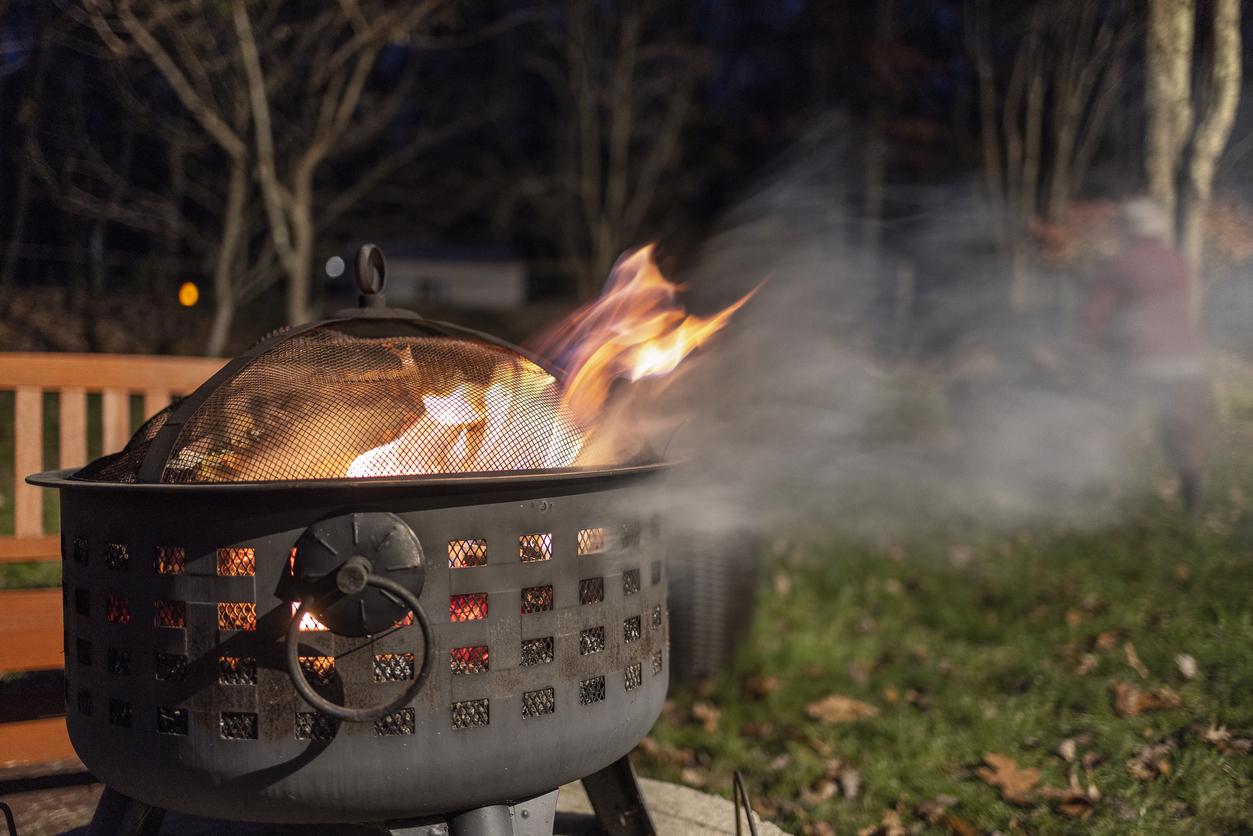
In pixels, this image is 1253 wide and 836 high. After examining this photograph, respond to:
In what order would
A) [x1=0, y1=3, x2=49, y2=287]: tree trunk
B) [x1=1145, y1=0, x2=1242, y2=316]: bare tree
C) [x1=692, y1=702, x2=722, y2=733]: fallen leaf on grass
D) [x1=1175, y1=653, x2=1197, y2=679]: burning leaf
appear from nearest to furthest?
[x1=1175, y1=653, x2=1197, y2=679]: burning leaf < [x1=692, y1=702, x2=722, y2=733]: fallen leaf on grass < [x1=1145, y1=0, x2=1242, y2=316]: bare tree < [x1=0, y1=3, x2=49, y2=287]: tree trunk

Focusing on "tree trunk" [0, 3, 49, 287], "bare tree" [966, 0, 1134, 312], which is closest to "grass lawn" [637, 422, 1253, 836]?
"tree trunk" [0, 3, 49, 287]

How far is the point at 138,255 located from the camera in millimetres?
11859

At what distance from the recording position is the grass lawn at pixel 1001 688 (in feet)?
9.67

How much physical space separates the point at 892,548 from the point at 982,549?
1.93ft

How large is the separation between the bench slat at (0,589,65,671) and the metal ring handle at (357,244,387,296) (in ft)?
4.33

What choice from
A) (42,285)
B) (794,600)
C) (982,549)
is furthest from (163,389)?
(982,549)

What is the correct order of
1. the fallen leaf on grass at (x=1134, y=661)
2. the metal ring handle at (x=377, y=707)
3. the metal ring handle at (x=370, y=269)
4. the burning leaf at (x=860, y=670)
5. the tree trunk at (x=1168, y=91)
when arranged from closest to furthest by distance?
the metal ring handle at (x=377, y=707)
the metal ring handle at (x=370, y=269)
the fallen leaf on grass at (x=1134, y=661)
the burning leaf at (x=860, y=670)
the tree trunk at (x=1168, y=91)

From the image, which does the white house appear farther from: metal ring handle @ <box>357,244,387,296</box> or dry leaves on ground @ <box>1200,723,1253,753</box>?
metal ring handle @ <box>357,244,387,296</box>

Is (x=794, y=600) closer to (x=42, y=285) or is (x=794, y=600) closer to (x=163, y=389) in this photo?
(x=163, y=389)

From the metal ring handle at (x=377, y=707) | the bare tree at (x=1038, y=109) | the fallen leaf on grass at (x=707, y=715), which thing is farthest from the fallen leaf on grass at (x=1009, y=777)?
the bare tree at (x=1038, y=109)

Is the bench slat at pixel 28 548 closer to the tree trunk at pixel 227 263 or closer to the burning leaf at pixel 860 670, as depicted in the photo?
the burning leaf at pixel 860 670

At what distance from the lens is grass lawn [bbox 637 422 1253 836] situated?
116 inches

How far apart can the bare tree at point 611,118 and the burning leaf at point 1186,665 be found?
14153 millimetres

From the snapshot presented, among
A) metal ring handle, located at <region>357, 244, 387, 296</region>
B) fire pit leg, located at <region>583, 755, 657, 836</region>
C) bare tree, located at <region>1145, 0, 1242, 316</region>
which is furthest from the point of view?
bare tree, located at <region>1145, 0, 1242, 316</region>
